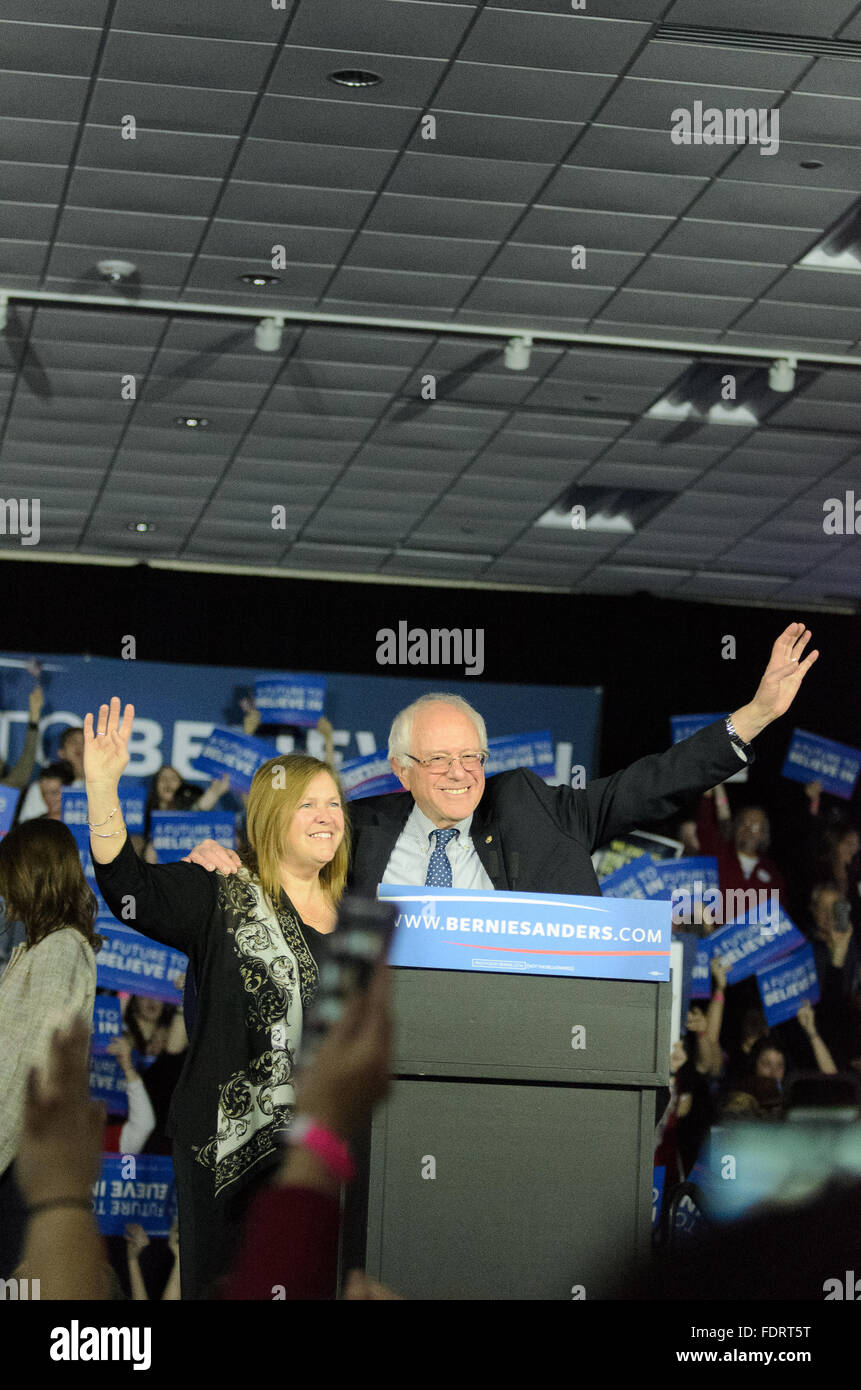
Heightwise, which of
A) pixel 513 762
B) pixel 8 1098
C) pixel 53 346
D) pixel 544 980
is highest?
pixel 53 346

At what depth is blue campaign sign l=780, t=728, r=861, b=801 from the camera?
10.2 metres

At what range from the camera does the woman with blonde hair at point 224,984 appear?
275 cm

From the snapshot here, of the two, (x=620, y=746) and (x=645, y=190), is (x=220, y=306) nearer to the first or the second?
(x=645, y=190)

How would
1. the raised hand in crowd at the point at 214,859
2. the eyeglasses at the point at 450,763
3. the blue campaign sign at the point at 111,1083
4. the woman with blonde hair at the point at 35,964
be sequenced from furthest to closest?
the blue campaign sign at the point at 111,1083 → the woman with blonde hair at the point at 35,964 → the eyeglasses at the point at 450,763 → the raised hand in crowd at the point at 214,859

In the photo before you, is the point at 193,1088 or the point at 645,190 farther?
the point at 645,190

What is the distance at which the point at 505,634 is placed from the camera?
32.7 ft

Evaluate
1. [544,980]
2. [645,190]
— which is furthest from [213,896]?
[645,190]

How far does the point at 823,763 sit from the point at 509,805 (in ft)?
23.9

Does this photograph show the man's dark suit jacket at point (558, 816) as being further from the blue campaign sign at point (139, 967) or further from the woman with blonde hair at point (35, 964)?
the blue campaign sign at point (139, 967)

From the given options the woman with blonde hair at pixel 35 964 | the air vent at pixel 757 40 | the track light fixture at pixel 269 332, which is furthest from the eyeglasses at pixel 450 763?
the track light fixture at pixel 269 332

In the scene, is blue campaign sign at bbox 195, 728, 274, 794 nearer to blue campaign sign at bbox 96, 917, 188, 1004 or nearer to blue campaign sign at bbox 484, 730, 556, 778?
blue campaign sign at bbox 96, 917, 188, 1004

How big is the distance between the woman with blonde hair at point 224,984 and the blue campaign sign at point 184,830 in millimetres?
5831

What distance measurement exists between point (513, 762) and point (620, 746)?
655 mm

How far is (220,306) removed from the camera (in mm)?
7250
